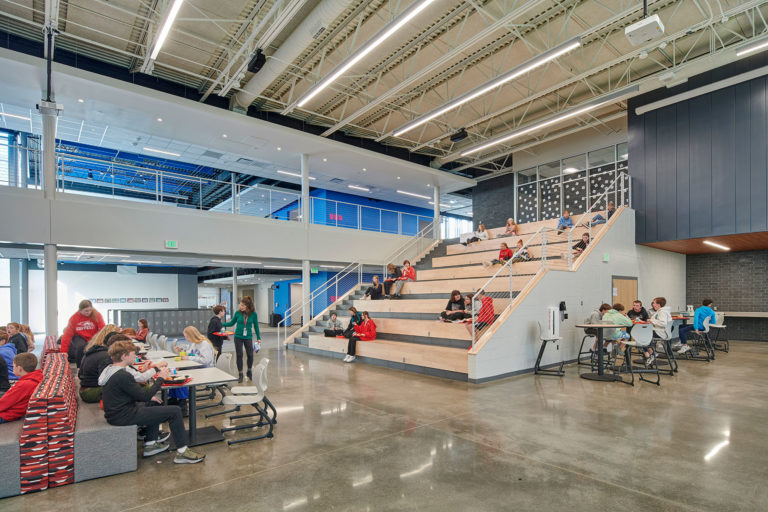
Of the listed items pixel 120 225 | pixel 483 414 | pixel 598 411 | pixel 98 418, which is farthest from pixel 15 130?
pixel 598 411

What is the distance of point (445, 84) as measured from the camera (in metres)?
11.0

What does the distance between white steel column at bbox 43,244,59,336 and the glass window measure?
610 inches

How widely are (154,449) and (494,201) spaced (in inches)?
620

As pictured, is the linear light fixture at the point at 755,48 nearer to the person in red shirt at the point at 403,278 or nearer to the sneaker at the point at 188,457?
the person in red shirt at the point at 403,278

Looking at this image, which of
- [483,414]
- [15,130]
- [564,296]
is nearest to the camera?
[483,414]

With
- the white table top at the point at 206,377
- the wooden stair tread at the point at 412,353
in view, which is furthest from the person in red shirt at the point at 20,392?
the wooden stair tread at the point at 412,353

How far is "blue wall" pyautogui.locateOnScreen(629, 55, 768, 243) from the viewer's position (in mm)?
9445

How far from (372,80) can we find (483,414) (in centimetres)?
855

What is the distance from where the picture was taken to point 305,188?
13.3 m

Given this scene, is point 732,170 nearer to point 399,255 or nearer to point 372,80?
point 372,80

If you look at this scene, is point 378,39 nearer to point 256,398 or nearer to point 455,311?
point 455,311

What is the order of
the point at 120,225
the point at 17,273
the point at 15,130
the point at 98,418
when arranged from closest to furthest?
the point at 98,418
the point at 120,225
the point at 15,130
the point at 17,273

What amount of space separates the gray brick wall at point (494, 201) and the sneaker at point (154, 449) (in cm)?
Answer: 1504

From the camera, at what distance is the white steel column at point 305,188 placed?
1329 cm
